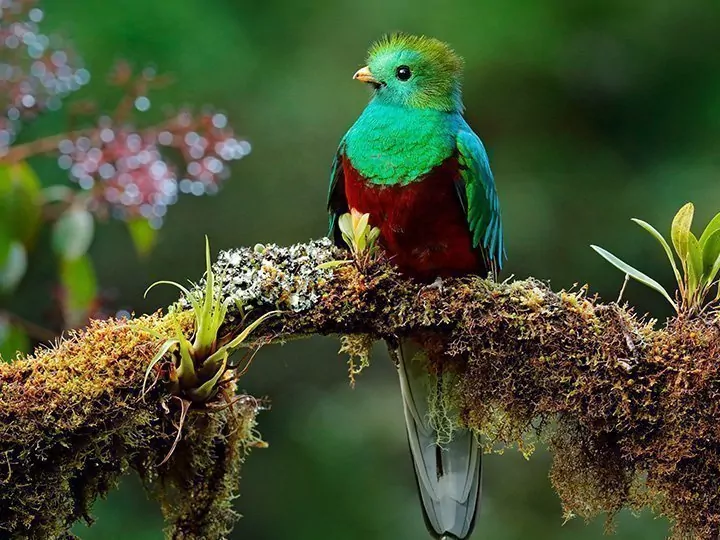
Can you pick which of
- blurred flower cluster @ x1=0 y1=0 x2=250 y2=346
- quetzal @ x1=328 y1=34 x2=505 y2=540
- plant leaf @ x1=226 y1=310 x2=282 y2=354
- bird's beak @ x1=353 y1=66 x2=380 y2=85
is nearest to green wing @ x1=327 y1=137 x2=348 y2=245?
quetzal @ x1=328 y1=34 x2=505 y2=540

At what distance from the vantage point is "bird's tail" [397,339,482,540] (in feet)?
7.75

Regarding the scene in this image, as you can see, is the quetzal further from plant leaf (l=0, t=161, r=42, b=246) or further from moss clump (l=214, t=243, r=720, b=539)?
plant leaf (l=0, t=161, r=42, b=246)

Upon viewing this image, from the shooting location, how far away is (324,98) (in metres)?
5.52

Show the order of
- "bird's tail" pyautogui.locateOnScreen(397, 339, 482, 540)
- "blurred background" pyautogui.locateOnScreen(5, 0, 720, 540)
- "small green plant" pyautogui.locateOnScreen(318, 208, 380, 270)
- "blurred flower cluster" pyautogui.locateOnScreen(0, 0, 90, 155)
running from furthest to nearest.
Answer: "blurred background" pyautogui.locateOnScreen(5, 0, 720, 540) < "blurred flower cluster" pyautogui.locateOnScreen(0, 0, 90, 155) < "bird's tail" pyautogui.locateOnScreen(397, 339, 482, 540) < "small green plant" pyautogui.locateOnScreen(318, 208, 380, 270)

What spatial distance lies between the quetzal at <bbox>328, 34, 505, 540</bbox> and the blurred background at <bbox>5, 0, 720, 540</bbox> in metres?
2.59

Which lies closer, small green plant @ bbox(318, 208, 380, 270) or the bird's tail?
small green plant @ bbox(318, 208, 380, 270)

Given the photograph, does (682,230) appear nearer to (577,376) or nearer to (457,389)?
(577,376)

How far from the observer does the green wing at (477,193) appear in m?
2.52

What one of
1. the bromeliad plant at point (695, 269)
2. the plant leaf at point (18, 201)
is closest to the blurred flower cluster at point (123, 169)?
the plant leaf at point (18, 201)

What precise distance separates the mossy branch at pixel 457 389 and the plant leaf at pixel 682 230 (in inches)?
5.9

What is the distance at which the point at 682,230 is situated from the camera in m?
2.10

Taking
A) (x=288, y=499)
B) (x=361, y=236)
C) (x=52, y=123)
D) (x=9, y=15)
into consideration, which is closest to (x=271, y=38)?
(x=52, y=123)

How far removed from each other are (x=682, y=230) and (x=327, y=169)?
3.48m

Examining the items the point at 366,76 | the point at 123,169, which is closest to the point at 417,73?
the point at 366,76
